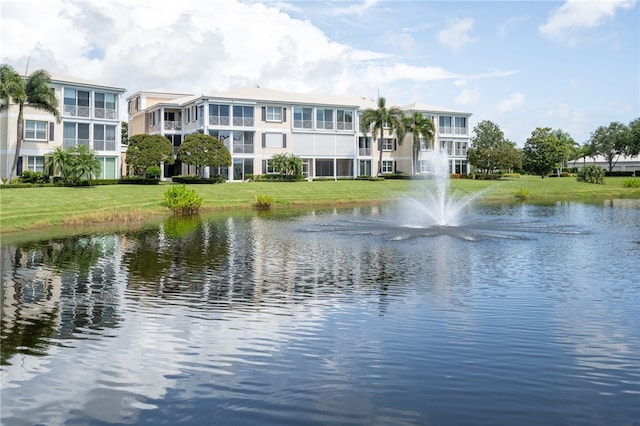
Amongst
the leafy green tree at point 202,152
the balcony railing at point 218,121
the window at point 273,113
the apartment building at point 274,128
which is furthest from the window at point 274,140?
the leafy green tree at point 202,152

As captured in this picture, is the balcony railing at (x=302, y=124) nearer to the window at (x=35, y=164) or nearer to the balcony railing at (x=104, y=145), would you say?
the balcony railing at (x=104, y=145)

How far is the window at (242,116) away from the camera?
74.1 m

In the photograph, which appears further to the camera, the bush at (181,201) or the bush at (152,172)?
the bush at (152,172)

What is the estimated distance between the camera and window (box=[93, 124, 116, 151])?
6359cm

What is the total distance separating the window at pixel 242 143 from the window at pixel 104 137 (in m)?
14.0

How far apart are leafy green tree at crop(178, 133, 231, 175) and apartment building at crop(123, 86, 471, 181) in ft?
17.3

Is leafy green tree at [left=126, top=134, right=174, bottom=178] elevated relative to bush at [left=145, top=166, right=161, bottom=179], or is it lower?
elevated

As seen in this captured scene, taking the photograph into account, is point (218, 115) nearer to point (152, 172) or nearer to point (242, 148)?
point (242, 148)

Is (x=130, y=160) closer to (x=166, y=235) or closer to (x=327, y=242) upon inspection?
(x=166, y=235)

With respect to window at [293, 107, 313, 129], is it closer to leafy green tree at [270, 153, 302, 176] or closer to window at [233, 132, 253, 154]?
window at [233, 132, 253, 154]

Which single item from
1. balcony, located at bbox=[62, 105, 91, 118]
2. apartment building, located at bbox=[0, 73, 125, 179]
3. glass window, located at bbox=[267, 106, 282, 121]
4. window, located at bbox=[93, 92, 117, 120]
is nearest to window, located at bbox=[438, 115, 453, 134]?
glass window, located at bbox=[267, 106, 282, 121]

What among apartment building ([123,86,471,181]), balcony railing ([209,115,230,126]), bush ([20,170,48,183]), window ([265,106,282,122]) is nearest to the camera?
bush ([20,170,48,183])

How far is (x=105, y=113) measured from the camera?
63969mm

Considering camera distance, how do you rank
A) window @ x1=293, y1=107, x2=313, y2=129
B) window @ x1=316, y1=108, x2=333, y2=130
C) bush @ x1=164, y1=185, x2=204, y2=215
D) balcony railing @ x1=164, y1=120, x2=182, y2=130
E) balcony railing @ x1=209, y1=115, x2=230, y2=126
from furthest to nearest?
window @ x1=316, y1=108, x2=333, y2=130 → window @ x1=293, y1=107, x2=313, y2=129 → balcony railing @ x1=164, y1=120, x2=182, y2=130 → balcony railing @ x1=209, y1=115, x2=230, y2=126 → bush @ x1=164, y1=185, x2=204, y2=215
